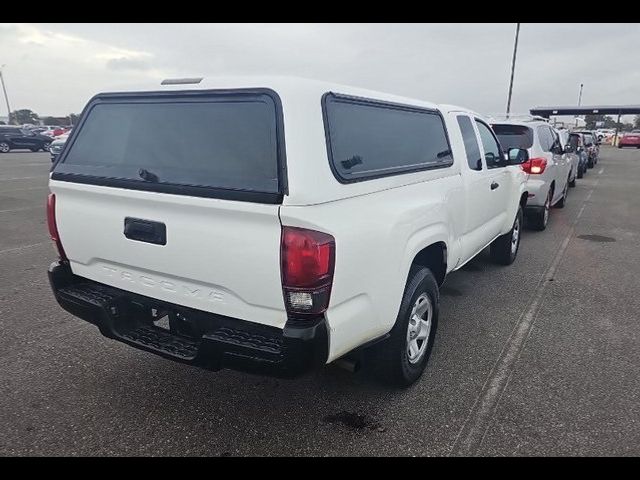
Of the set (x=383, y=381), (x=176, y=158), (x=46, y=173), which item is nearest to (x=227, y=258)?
(x=176, y=158)

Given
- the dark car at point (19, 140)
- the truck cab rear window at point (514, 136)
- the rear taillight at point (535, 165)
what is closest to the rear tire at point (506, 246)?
the rear taillight at point (535, 165)

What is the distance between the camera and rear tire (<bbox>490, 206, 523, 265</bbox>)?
5.75m

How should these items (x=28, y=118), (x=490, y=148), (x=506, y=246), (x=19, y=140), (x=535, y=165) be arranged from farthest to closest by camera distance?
(x=28, y=118) → (x=19, y=140) → (x=535, y=165) → (x=506, y=246) → (x=490, y=148)

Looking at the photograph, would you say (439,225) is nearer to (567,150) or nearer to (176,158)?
(176,158)

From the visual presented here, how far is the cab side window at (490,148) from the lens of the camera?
4.73 metres

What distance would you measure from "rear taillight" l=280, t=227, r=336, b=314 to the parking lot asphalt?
37.7 inches

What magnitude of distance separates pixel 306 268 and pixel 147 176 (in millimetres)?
1116

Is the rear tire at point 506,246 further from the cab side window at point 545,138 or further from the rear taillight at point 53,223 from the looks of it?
the rear taillight at point 53,223

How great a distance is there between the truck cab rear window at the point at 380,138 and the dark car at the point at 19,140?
99.3 ft

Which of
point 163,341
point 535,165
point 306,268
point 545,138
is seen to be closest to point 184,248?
point 163,341

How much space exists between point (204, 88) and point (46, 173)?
660 inches

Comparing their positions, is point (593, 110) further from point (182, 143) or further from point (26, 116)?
point (26, 116)

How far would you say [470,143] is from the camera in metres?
4.32

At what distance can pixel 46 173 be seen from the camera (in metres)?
16.3
